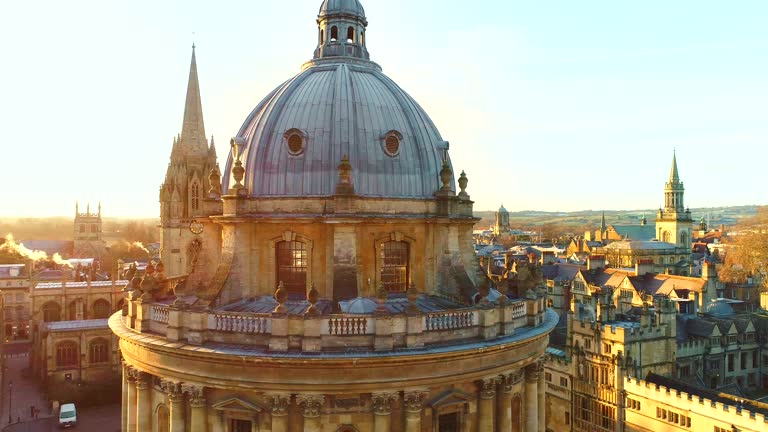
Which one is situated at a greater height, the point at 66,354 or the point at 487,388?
the point at 487,388

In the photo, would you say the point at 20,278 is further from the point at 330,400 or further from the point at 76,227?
the point at 330,400

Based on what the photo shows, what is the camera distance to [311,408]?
62.1 ft

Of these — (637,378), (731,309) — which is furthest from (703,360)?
(731,309)

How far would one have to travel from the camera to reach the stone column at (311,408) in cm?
1894

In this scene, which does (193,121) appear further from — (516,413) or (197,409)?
(516,413)

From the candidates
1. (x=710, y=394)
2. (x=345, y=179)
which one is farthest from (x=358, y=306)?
(x=710, y=394)

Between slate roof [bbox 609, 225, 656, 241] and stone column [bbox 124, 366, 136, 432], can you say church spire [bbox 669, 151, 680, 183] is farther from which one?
stone column [bbox 124, 366, 136, 432]

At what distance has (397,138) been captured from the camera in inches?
947

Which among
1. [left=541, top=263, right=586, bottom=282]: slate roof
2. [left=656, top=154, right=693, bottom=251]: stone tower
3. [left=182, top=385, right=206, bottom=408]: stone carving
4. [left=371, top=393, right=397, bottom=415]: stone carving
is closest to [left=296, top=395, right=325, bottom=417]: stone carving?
[left=371, top=393, right=397, bottom=415]: stone carving

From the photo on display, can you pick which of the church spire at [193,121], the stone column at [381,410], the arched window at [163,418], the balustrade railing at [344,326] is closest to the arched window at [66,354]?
the church spire at [193,121]

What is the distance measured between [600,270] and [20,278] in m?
80.0

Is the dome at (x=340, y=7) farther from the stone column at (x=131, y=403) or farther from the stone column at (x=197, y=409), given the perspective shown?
the stone column at (x=131, y=403)

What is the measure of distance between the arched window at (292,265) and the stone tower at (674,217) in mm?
103379

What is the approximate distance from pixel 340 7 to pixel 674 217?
99.5 meters
